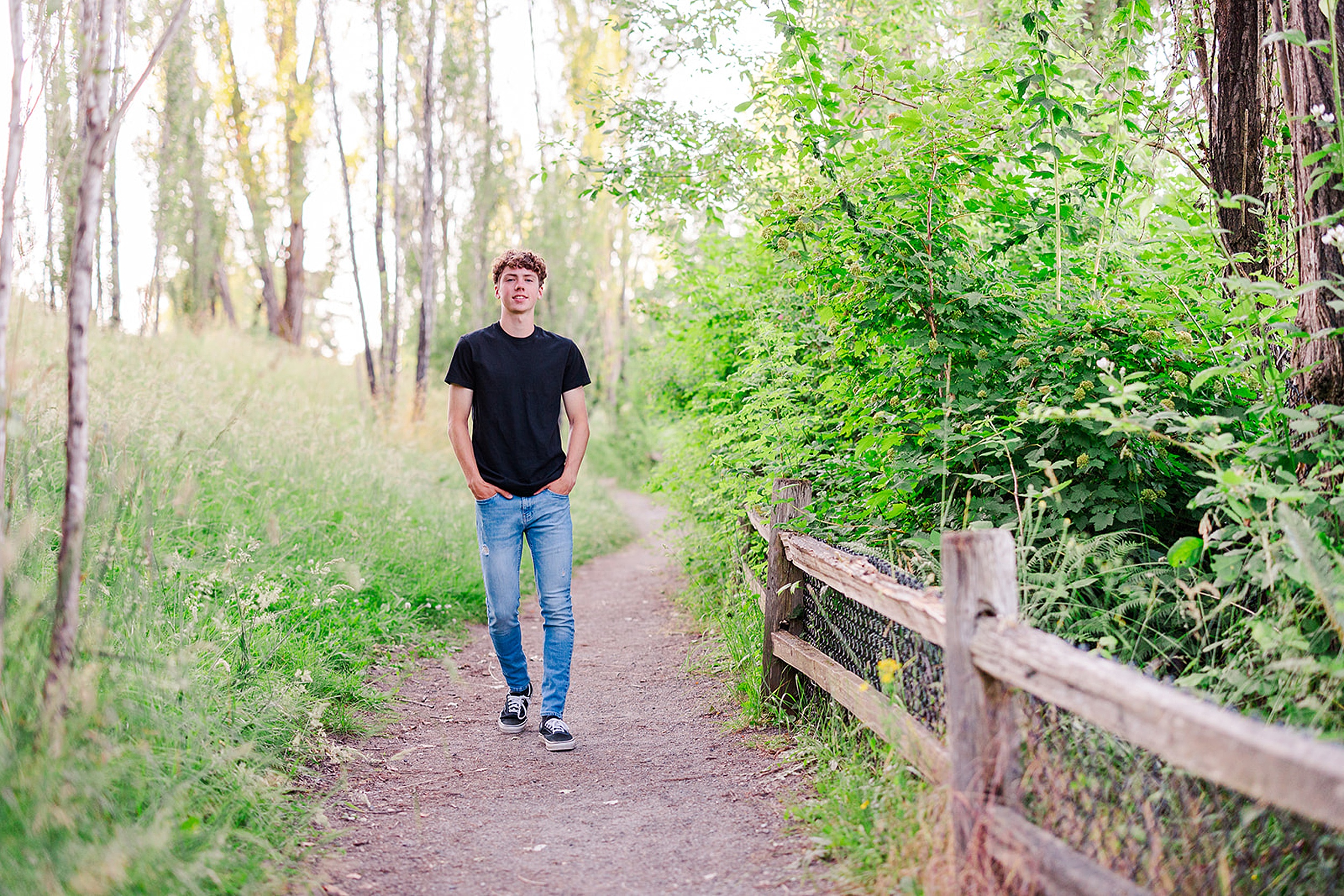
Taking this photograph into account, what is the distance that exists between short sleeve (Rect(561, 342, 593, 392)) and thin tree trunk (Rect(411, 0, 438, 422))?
1049 centimetres

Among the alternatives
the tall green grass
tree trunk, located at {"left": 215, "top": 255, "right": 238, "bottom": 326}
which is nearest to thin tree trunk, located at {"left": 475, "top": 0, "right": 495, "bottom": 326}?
tree trunk, located at {"left": 215, "top": 255, "right": 238, "bottom": 326}

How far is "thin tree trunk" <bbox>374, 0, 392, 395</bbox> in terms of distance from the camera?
46.8 ft

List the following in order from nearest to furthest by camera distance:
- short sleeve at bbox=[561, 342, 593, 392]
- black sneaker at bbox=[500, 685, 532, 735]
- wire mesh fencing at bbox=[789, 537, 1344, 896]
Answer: wire mesh fencing at bbox=[789, 537, 1344, 896] < short sleeve at bbox=[561, 342, 593, 392] < black sneaker at bbox=[500, 685, 532, 735]

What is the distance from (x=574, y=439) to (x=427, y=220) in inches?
429

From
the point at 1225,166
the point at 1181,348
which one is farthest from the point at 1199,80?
the point at 1181,348

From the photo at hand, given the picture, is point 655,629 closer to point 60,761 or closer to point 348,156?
point 60,761

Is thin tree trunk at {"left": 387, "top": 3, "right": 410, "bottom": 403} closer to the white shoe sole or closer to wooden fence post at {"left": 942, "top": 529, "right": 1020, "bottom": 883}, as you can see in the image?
the white shoe sole

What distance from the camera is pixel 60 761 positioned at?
2.57m

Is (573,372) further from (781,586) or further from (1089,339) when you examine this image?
(1089,339)

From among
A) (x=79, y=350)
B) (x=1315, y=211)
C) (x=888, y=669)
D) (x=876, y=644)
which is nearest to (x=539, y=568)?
(x=876, y=644)

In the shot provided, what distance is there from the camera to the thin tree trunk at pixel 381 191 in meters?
14.3

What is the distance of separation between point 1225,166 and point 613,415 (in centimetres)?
2166

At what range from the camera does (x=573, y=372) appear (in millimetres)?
4840

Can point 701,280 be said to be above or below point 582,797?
above
